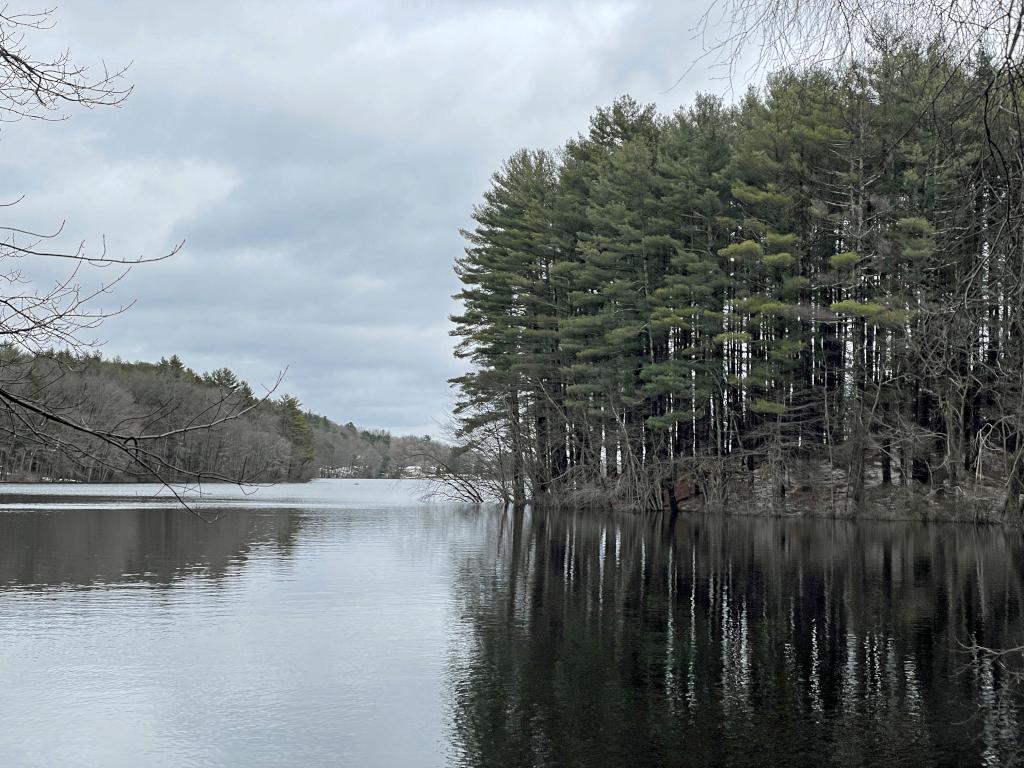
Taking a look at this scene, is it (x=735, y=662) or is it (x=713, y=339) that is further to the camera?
(x=713, y=339)

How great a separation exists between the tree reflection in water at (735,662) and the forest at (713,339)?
12.8 meters

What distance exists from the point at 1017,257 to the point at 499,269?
5280cm

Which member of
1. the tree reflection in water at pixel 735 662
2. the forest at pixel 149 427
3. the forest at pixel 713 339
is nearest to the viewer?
the forest at pixel 149 427

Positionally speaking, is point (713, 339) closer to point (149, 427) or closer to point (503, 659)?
point (503, 659)

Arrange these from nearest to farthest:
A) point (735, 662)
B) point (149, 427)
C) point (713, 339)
→ 1. point (149, 427)
2. point (735, 662)
3. point (713, 339)

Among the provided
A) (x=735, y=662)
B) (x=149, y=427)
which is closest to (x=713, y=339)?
(x=735, y=662)

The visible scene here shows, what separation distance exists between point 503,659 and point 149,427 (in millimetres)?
6610

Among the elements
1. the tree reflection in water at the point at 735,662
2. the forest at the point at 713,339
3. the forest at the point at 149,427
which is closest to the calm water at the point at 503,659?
the tree reflection in water at the point at 735,662

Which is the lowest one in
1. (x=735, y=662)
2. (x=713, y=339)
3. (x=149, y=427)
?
(x=735, y=662)

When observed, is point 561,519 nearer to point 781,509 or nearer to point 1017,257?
point 781,509

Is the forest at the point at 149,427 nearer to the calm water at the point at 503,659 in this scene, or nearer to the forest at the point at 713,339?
the calm water at the point at 503,659

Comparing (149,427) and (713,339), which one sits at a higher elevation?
(713,339)

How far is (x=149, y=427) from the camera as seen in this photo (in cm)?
618

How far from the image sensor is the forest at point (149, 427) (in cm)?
562
